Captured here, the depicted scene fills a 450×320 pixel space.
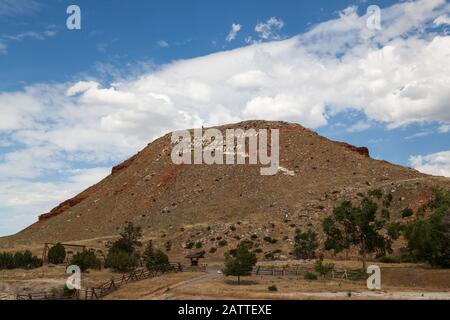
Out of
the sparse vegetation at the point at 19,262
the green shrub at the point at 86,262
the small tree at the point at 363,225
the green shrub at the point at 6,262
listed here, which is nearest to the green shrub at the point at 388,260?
the small tree at the point at 363,225

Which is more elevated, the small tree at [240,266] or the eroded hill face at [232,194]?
the eroded hill face at [232,194]

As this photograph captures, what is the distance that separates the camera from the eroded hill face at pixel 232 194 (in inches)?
2803

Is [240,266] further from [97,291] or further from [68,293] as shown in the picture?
[68,293]

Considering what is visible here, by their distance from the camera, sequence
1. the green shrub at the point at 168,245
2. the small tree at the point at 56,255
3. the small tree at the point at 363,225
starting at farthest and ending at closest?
the green shrub at the point at 168,245 < the small tree at the point at 56,255 < the small tree at the point at 363,225

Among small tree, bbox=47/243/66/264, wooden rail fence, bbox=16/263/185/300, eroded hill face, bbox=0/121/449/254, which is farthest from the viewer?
eroded hill face, bbox=0/121/449/254

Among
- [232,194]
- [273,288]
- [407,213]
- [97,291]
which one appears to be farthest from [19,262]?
[407,213]

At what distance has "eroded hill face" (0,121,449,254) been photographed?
71188 mm

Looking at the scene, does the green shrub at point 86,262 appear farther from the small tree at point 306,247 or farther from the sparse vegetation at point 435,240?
the sparse vegetation at point 435,240

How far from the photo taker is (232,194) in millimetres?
84812

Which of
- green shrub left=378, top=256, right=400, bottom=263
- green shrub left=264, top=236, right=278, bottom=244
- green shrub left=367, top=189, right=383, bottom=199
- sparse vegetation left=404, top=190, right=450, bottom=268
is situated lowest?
green shrub left=378, top=256, right=400, bottom=263

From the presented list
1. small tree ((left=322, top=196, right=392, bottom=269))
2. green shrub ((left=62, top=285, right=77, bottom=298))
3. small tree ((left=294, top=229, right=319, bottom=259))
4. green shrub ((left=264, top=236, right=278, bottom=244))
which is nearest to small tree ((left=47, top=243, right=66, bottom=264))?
green shrub ((left=62, top=285, right=77, bottom=298))

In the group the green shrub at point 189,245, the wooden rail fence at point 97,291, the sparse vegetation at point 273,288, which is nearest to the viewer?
the sparse vegetation at point 273,288

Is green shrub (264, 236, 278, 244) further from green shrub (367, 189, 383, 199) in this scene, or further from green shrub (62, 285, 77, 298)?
green shrub (62, 285, 77, 298)
